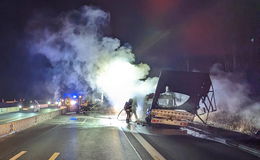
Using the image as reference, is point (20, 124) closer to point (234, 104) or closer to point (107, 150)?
point (107, 150)

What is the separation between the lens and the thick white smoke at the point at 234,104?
1883 cm

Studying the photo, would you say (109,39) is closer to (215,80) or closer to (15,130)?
(215,80)

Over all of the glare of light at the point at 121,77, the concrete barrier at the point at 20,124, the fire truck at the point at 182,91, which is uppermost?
the glare of light at the point at 121,77

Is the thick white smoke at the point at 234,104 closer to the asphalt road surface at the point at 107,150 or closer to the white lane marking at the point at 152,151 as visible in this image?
the asphalt road surface at the point at 107,150

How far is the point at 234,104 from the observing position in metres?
21.5

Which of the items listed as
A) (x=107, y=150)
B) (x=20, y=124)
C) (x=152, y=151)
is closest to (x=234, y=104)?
(x=152, y=151)

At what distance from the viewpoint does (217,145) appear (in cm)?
1184

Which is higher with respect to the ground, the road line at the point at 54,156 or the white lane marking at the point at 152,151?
the road line at the point at 54,156

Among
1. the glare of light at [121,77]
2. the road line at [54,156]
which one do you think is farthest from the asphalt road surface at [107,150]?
the glare of light at [121,77]

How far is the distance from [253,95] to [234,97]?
1.41 metres

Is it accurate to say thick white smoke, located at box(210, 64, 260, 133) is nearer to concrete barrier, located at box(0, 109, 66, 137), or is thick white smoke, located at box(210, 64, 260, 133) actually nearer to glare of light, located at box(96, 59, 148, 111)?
glare of light, located at box(96, 59, 148, 111)

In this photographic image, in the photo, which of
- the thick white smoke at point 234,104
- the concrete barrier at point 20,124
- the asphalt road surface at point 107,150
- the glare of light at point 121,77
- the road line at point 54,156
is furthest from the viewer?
the glare of light at point 121,77

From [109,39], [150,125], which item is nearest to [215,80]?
[150,125]

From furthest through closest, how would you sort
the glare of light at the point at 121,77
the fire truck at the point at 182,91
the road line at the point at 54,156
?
the glare of light at the point at 121,77 → the fire truck at the point at 182,91 → the road line at the point at 54,156
